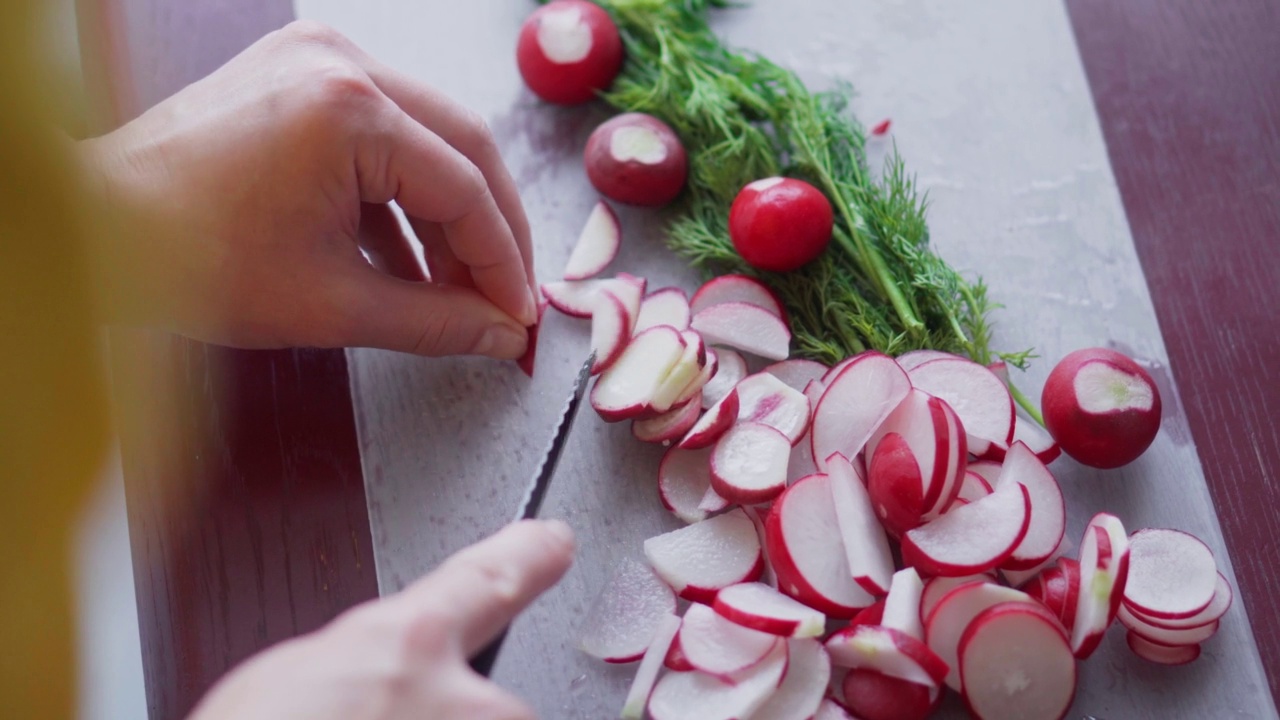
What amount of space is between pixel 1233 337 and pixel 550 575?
1.10m

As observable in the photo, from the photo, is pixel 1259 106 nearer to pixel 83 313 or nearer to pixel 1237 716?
pixel 1237 716

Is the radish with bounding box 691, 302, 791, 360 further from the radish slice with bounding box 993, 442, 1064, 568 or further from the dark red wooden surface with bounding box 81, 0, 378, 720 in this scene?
the dark red wooden surface with bounding box 81, 0, 378, 720

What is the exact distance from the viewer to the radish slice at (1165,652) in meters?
1.20

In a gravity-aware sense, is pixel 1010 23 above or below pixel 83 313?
above

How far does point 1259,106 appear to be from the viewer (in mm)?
1608

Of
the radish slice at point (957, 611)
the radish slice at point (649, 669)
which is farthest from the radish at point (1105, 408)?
the radish slice at point (649, 669)

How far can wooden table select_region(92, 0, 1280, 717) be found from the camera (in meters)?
1.27

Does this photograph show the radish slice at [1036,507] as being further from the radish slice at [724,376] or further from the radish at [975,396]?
the radish slice at [724,376]

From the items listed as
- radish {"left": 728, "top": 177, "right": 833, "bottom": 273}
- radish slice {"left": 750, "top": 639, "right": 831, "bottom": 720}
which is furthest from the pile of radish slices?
radish {"left": 728, "top": 177, "right": 833, "bottom": 273}

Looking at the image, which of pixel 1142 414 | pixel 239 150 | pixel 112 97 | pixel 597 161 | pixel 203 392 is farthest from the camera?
pixel 112 97

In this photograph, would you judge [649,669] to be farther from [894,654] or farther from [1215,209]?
[1215,209]

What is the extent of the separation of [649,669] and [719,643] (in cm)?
9

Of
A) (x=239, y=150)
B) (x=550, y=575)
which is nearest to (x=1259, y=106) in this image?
(x=550, y=575)

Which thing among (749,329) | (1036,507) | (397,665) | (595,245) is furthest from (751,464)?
(397,665)
